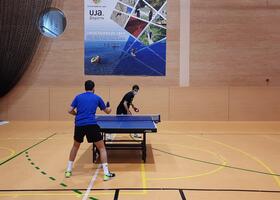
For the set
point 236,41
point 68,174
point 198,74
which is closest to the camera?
point 68,174

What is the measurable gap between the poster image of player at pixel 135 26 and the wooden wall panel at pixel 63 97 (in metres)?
2.46

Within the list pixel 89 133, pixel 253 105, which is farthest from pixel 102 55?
pixel 89 133

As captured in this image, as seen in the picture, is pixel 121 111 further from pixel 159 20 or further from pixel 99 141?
pixel 159 20

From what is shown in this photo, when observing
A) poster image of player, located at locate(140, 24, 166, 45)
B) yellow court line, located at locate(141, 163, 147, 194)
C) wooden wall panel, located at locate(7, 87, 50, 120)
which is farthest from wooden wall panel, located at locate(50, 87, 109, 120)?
yellow court line, located at locate(141, 163, 147, 194)

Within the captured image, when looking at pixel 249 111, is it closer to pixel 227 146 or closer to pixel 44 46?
pixel 227 146

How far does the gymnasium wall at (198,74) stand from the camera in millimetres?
13547

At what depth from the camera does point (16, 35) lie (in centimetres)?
1292

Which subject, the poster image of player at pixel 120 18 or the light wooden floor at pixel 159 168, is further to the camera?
→ the poster image of player at pixel 120 18

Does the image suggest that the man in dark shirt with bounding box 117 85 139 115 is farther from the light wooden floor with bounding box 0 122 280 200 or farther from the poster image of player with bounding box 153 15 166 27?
the poster image of player with bounding box 153 15 166 27

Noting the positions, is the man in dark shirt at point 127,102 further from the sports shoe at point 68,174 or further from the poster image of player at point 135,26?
the poster image of player at point 135,26

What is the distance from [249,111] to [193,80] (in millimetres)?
2525

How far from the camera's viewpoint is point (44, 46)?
1352 cm

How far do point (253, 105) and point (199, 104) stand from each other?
2130mm

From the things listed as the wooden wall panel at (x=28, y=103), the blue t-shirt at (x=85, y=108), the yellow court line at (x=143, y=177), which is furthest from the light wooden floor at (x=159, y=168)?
the wooden wall panel at (x=28, y=103)
